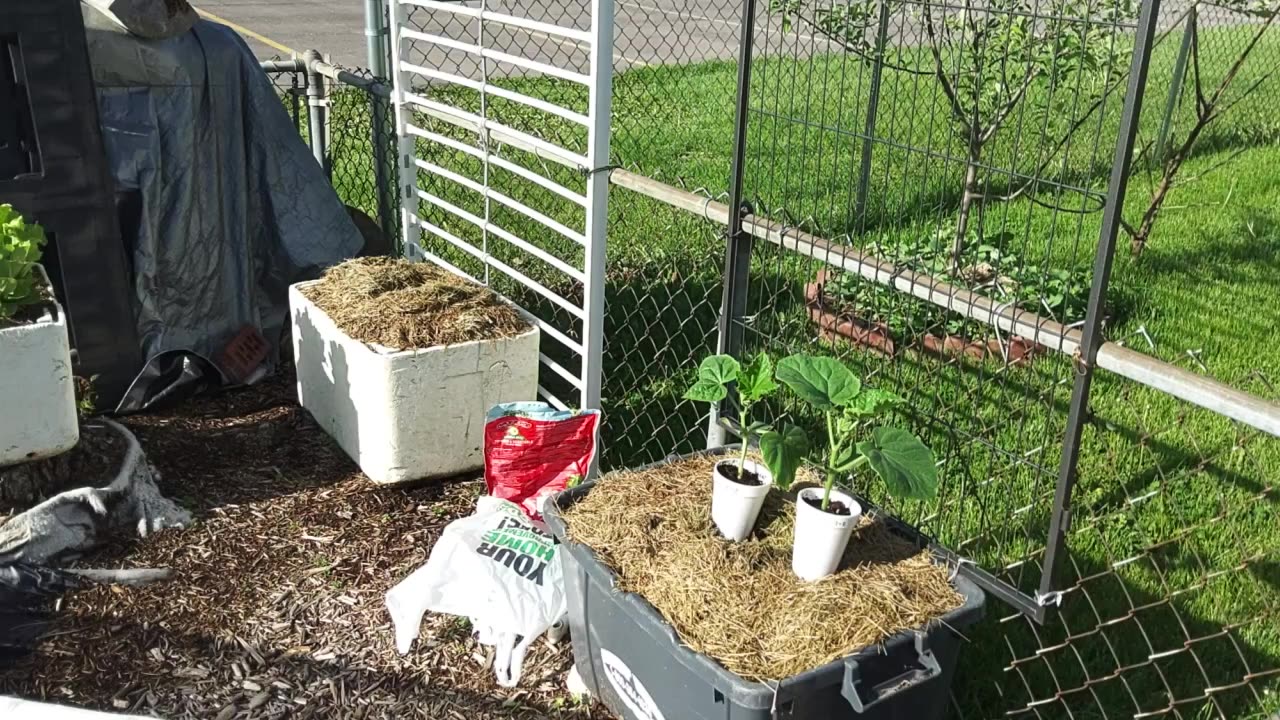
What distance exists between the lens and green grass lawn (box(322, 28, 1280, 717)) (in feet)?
10.5

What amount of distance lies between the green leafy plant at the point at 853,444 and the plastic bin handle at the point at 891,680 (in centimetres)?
34

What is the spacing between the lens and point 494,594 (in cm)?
317

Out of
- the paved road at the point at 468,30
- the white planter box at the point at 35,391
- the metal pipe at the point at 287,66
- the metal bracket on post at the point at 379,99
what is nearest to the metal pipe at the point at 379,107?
the metal bracket on post at the point at 379,99

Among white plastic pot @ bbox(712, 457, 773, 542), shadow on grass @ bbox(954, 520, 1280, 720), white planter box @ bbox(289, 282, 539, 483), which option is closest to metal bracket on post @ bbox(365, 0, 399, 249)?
white planter box @ bbox(289, 282, 539, 483)

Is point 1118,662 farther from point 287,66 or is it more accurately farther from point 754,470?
point 287,66

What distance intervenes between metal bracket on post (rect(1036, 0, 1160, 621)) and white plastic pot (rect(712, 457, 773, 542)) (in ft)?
2.25

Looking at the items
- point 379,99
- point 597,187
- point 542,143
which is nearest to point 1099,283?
point 597,187

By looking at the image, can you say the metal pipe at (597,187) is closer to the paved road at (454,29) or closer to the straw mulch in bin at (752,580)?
the straw mulch in bin at (752,580)

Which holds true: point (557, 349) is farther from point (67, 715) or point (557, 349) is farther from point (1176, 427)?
point (67, 715)

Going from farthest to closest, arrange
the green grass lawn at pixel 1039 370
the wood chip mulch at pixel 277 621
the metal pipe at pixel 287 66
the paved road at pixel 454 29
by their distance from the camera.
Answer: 1. the paved road at pixel 454 29
2. the metal pipe at pixel 287 66
3. the green grass lawn at pixel 1039 370
4. the wood chip mulch at pixel 277 621

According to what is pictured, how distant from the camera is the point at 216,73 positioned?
15.6 feet

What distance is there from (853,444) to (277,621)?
73.0 inches

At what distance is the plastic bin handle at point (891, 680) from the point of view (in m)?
2.32

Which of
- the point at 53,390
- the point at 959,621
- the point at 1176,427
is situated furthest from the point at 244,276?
the point at 1176,427
